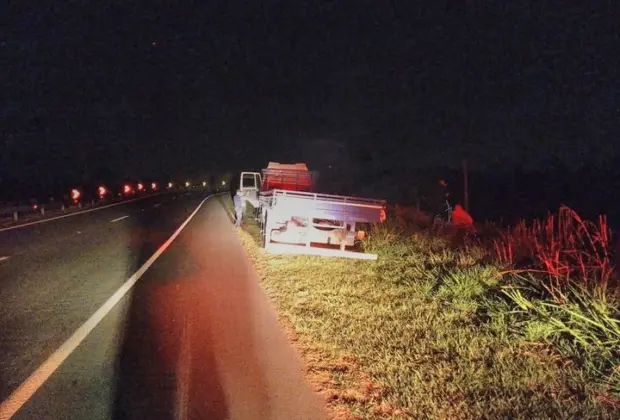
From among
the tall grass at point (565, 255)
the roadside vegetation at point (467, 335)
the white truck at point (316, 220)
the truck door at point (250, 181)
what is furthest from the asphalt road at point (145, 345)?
the truck door at point (250, 181)

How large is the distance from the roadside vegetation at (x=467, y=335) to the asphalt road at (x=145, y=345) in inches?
21.5

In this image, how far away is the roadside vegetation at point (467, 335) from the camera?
4660 mm

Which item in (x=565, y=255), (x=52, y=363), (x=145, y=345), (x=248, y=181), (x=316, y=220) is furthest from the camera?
(x=248, y=181)

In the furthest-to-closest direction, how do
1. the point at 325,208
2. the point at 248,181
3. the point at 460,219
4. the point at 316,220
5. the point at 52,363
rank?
the point at 248,181 < the point at 460,219 < the point at 316,220 < the point at 325,208 < the point at 52,363

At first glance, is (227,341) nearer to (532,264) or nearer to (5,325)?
(5,325)

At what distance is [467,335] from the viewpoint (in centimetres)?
634

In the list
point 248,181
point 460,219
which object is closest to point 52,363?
point 460,219

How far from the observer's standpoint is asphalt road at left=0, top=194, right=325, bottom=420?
15.2ft

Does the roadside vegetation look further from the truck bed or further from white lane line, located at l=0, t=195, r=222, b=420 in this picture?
white lane line, located at l=0, t=195, r=222, b=420

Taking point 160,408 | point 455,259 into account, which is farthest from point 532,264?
point 160,408

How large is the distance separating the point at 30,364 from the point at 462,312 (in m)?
5.72

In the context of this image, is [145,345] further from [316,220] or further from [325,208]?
[316,220]

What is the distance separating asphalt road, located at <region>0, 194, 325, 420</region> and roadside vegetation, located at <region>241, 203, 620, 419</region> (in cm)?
55

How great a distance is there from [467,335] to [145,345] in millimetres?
4141
